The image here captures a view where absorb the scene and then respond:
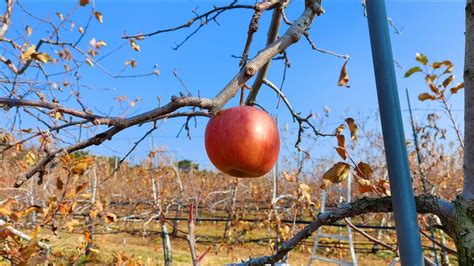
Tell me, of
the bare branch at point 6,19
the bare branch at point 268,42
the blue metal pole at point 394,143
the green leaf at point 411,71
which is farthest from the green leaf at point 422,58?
the bare branch at point 6,19

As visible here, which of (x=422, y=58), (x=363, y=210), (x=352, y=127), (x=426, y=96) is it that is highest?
(x=422, y=58)

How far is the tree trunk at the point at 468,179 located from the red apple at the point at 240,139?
441 mm

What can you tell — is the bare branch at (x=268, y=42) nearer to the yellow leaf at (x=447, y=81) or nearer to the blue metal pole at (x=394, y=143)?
the blue metal pole at (x=394, y=143)

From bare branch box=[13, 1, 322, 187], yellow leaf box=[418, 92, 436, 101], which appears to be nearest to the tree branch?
bare branch box=[13, 1, 322, 187]

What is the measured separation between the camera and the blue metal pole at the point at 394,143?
1.48 ft

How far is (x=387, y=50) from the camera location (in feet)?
1.56

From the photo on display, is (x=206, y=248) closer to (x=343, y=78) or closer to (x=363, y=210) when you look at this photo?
(x=343, y=78)

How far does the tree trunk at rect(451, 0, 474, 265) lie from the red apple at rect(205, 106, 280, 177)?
0.44 meters

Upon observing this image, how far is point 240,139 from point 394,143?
1.50ft

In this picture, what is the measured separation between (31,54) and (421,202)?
149 cm

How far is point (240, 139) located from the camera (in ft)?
2.89

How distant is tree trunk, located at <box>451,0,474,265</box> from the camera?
54cm

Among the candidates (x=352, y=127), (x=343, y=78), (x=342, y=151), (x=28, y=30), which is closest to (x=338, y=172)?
(x=342, y=151)

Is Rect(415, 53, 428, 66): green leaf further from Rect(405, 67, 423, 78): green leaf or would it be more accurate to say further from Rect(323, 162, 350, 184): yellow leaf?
Rect(323, 162, 350, 184): yellow leaf
